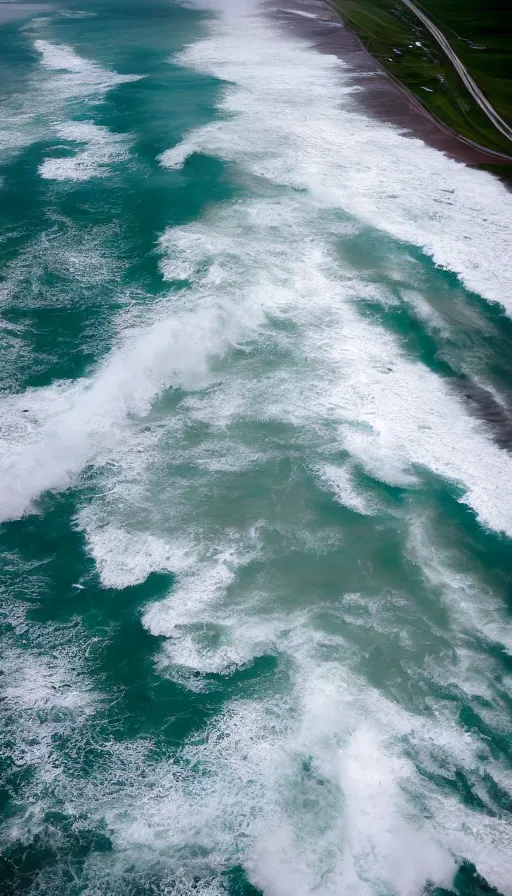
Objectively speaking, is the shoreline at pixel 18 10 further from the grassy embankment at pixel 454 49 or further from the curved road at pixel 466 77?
the curved road at pixel 466 77

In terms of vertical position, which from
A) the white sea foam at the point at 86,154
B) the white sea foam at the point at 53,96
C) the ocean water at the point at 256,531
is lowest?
the ocean water at the point at 256,531

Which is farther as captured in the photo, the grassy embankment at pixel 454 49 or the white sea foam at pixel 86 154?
the grassy embankment at pixel 454 49

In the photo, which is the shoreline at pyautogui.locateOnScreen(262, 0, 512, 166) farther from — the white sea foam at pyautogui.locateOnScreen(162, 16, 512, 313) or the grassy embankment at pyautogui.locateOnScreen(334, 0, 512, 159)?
the white sea foam at pyautogui.locateOnScreen(162, 16, 512, 313)

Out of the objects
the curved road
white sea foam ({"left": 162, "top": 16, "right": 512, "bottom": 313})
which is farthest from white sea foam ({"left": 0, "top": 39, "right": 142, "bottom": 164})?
the curved road

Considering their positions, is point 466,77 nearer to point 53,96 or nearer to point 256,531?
point 53,96

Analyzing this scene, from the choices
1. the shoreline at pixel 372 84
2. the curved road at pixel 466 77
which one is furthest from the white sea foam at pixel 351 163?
the curved road at pixel 466 77
